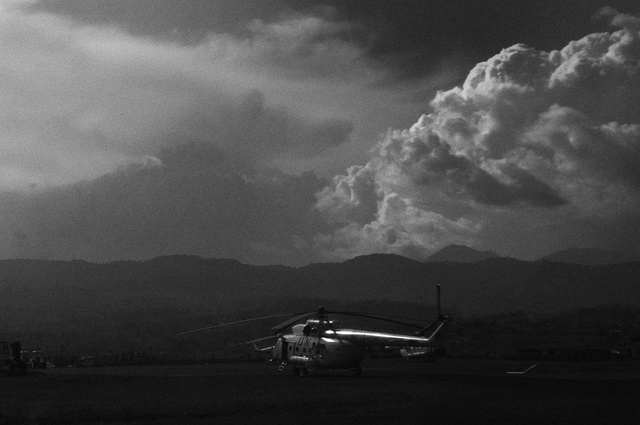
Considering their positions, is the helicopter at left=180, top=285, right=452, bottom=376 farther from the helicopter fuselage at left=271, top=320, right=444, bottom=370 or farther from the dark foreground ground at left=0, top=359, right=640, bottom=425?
the dark foreground ground at left=0, top=359, right=640, bottom=425

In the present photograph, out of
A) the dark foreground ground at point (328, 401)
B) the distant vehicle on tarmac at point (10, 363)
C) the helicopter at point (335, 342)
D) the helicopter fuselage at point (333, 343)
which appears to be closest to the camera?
the dark foreground ground at point (328, 401)

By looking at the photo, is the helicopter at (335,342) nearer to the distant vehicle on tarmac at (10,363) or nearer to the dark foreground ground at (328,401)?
the dark foreground ground at (328,401)

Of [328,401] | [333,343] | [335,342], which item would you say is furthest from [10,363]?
[328,401]

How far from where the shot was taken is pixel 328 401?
30797mm

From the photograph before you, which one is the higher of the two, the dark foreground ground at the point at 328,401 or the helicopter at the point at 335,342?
the helicopter at the point at 335,342

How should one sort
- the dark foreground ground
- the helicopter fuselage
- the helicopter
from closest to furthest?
1. the dark foreground ground
2. the helicopter
3. the helicopter fuselage

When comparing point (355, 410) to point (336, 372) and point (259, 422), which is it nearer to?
point (259, 422)

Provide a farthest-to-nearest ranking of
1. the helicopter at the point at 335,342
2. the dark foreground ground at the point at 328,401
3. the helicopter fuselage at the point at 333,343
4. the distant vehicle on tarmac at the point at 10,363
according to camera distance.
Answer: the distant vehicle on tarmac at the point at 10,363 → the helicopter fuselage at the point at 333,343 → the helicopter at the point at 335,342 → the dark foreground ground at the point at 328,401

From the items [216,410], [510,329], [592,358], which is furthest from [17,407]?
[510,329]

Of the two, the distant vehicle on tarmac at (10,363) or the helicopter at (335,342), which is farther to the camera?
the distant vehicle on tarmac at (10,363)

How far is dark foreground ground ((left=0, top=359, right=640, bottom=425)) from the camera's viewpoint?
2573 cm

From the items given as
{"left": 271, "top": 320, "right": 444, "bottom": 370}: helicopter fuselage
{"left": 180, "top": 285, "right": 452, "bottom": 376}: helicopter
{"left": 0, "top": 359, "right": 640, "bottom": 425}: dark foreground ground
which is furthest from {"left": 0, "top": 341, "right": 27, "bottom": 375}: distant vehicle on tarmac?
{"left": 271, "top": 320, "right": 444, "bottom": 370}: helicopter fuselage

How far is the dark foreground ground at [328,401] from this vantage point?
2573 centimetres

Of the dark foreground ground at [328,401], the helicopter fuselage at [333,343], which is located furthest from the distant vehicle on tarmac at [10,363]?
the helicopter fuselage at [333,343]
